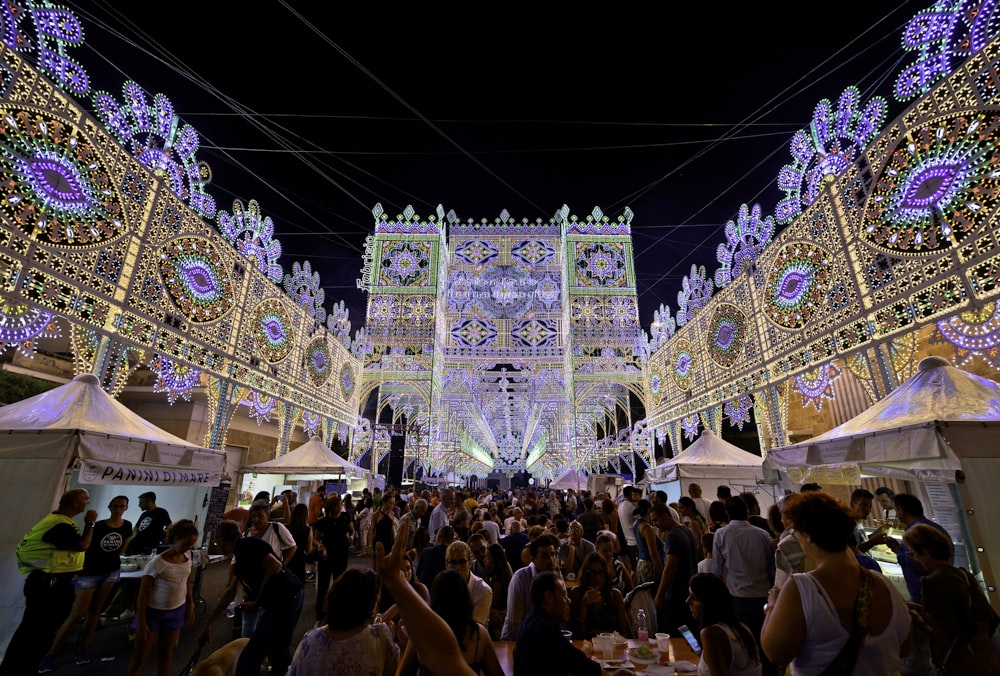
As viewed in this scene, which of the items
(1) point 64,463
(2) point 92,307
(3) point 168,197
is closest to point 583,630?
(1) point 64,463

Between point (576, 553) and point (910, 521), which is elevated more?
point (910, 521)

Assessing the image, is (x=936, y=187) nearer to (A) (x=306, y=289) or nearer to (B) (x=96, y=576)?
(B) (x=96, y=576)

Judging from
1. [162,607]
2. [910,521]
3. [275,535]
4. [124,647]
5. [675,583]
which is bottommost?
[124,647]

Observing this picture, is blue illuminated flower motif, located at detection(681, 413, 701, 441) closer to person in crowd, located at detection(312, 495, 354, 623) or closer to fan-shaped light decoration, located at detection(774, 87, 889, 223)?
fan-shaped light decoration, located at detection(774, 87, 889, 223)

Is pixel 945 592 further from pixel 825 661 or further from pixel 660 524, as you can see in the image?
pixel 660 524

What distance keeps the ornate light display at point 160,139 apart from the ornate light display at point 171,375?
315cm

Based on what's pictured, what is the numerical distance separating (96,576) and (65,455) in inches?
49.6

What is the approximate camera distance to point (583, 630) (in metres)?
3.20

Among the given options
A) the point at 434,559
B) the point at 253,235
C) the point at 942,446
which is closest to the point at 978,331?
the point at 942,446

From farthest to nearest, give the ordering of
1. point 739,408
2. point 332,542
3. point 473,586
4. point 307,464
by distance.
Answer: point 739,408 < point 307,464 < point 332,542 < point 473,586

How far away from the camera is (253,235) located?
1109cm

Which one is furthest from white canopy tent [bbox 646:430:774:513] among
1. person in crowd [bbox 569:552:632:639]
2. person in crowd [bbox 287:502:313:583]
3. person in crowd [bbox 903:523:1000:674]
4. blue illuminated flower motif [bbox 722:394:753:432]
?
person in crowd [bbox 287:502:313:583]

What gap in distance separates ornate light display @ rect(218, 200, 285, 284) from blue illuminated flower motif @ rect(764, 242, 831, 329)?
40.2ft

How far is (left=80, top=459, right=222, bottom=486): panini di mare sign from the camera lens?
4.61m
